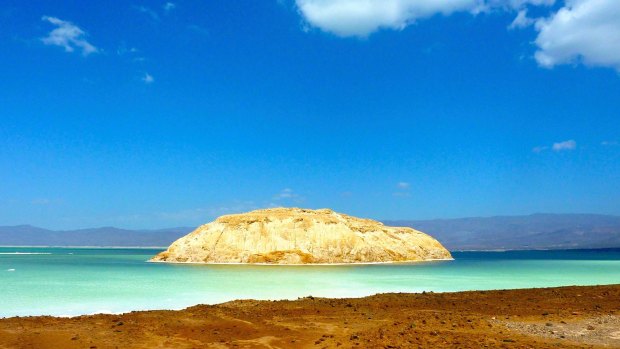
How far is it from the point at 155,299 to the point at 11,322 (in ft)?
31.5

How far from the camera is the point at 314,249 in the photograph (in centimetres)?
7719

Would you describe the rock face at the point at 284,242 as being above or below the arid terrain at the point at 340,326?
above

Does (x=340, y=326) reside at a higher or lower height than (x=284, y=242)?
lower

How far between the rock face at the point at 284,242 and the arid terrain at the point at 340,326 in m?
54.7

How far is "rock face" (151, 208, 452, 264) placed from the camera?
76.1 meters

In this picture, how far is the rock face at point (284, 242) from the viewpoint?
7612 centimetres

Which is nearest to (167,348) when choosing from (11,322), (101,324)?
(101,324)

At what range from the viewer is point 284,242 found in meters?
77.8

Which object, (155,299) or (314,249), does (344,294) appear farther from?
(314,249)

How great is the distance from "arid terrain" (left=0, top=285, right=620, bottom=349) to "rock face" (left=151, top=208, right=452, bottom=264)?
5466 centimetres

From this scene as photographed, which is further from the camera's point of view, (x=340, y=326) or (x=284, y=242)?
(x=284, y=242)

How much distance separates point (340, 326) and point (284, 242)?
206 feet

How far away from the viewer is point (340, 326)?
1544 cm

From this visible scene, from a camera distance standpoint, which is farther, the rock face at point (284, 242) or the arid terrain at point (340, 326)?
the rock face at point (284, 242)
